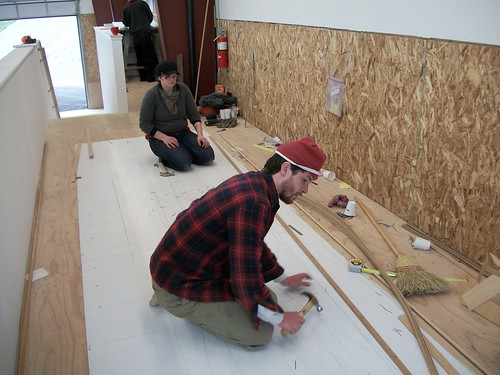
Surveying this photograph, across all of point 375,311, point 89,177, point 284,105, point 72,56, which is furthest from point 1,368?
point 72,56

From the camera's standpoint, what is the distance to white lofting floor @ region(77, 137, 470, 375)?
6.18 ft

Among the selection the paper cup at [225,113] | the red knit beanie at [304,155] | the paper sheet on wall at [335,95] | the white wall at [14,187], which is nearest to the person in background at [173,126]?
the white wall at [14,187]

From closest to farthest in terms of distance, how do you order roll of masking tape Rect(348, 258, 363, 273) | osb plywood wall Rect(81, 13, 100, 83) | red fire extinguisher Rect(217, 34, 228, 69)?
roll of masking tape Rect(348, 258, 363, 273) < red fire extinguisher Rect(217, 34, 228, 69) < osb plywood wall Rect(81, 13, 100, 83)

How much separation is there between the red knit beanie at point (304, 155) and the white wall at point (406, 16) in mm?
1262

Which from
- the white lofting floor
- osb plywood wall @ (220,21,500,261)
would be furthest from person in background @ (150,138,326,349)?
osb plywood wall @ (220,21,500,261)

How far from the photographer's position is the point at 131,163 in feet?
13.6

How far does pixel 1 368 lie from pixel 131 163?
273cm

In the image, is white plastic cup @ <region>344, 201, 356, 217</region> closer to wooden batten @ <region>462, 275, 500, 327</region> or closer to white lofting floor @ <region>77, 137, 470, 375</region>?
white lofting floor @ <region>77, 137, 470, 375</region>

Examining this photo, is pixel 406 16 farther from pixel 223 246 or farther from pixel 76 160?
pixel 76 160

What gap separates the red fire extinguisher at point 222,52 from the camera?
590 centimetres

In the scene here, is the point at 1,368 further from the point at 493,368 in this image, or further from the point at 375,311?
the point at 493,368

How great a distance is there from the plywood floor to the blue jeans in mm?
551

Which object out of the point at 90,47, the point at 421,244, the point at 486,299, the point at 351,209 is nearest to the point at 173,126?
the point at 351,209

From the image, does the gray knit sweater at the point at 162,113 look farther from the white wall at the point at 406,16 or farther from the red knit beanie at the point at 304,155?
the red knit beanie at the point at 304,155
